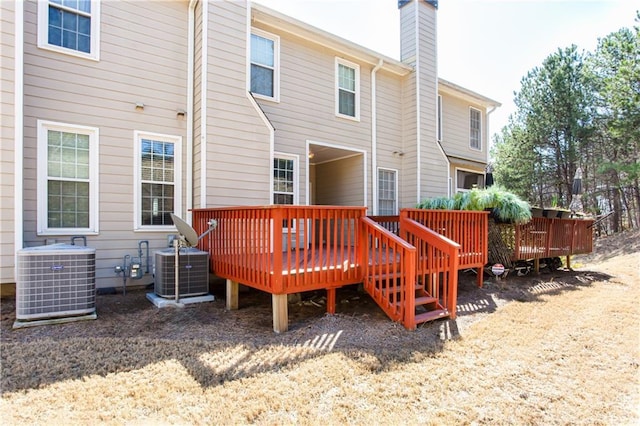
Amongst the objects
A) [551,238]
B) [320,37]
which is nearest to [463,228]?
[551,238]

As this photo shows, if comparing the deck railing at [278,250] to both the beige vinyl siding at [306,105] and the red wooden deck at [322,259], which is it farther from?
the beige vinyl siding at [306,105]

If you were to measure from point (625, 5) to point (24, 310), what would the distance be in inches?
735

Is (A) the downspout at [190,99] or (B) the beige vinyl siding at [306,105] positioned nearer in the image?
(A) the downspout at [190,99]

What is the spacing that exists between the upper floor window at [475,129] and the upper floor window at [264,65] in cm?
753

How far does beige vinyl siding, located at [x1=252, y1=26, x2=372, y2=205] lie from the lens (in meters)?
7.65

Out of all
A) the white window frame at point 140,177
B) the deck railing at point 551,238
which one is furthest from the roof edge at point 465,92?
the white window frame at point 140,177

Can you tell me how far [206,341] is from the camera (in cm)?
371

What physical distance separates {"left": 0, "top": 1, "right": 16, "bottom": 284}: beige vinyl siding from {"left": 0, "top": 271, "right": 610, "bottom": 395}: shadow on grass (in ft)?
2.65

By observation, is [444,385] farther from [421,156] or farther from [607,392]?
[421,156]

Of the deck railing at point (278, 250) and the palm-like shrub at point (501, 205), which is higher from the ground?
the palm-like shrub at point (501, 205)

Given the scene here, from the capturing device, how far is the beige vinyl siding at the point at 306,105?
25.1ft

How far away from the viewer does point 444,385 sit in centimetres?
290

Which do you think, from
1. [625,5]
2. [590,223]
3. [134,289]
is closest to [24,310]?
[134,289]

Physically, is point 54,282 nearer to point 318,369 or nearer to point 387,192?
point 318,369
